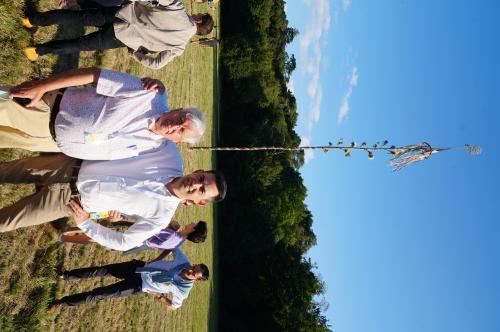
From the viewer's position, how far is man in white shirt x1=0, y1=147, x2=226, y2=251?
4465mm

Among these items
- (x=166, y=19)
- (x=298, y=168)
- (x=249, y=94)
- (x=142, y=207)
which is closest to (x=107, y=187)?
(x=142, y=207)

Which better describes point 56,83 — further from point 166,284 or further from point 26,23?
point 166,284

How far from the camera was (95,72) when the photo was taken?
4105mm

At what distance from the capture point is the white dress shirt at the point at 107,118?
165 inches

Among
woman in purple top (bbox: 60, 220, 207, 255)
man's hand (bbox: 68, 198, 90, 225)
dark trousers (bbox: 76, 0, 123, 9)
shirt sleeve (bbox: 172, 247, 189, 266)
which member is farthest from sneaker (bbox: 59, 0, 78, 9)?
shirt sleeve (bbox: 172, 247, 189, 266)

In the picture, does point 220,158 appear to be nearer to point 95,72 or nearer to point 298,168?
point 298,168

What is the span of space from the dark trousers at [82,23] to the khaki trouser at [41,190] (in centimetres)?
189

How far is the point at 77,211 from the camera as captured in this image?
4.60m

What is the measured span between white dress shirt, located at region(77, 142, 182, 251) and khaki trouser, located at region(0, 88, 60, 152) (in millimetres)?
597

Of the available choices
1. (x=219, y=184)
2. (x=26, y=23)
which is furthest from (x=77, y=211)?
(x=26, y=23)

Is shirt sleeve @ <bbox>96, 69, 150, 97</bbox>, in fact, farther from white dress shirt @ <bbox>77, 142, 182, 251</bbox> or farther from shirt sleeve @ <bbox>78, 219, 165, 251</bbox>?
shirt sleeve @ <bbox>78, 219, 165, 251</bbox>

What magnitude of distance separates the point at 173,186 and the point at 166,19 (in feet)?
7.88

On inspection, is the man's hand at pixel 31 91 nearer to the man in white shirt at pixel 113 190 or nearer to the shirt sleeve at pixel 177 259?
the man in white shirt at pixel 113 190

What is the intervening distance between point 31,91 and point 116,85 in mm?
826
